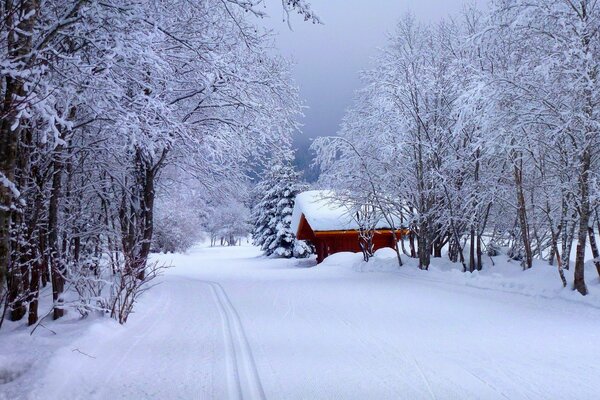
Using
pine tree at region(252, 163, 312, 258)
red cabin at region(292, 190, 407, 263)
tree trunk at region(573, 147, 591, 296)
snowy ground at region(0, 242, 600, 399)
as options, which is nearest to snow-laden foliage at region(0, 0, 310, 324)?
snowy ground at region(0, 242, 600, 399)

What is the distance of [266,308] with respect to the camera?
1027 centimetres

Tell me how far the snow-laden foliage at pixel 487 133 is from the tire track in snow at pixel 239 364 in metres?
6.74

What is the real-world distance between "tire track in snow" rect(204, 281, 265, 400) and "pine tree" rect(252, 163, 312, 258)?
29063 mm

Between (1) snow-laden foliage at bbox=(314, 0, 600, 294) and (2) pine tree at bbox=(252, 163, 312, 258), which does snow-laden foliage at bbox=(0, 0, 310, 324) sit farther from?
(2) pine tree at bbox=(252, 163, 312, 258)

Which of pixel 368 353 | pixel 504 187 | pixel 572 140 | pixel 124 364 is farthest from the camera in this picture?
pixel 504 187

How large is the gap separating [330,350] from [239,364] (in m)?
1.31

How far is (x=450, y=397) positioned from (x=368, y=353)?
1.74 meters

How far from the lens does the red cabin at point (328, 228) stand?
93.5 feet

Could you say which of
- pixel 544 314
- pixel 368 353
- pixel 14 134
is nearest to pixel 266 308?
pixel 368 353

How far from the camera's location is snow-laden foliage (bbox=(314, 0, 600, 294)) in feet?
30.9

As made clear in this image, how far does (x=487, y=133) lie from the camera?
35.5ft

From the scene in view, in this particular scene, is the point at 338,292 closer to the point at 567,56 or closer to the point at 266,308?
the point at 266,308

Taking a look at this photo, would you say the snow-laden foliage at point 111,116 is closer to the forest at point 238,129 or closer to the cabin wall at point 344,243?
the forest at point 238,129

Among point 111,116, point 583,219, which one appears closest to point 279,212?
point 583,219
